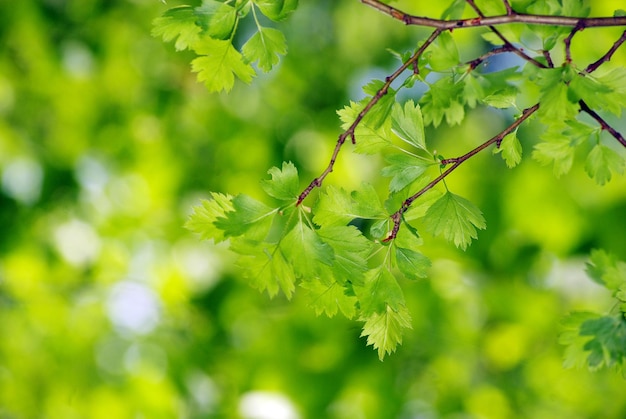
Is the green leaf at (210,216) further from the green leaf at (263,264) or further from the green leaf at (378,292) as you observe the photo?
the green leaf at (378,292)

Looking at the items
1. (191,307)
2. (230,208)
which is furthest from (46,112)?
(230,208)

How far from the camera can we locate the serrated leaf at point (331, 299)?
512mm

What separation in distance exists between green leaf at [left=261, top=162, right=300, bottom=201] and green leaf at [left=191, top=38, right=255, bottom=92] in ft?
0.37

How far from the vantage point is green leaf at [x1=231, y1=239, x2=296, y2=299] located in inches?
19.8

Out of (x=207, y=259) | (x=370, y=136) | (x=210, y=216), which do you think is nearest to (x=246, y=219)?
(x=210, y=216)

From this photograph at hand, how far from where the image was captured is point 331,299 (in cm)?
52

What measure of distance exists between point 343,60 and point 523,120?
2.42m

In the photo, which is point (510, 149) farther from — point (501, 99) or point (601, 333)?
point (601, 333)

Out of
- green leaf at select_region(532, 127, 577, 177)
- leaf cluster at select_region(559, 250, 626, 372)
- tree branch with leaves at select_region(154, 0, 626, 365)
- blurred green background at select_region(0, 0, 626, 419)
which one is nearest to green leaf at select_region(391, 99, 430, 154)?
tree branch with leaves at select_region(154, 0, 626, 365)

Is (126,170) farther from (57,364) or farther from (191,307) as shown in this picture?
(57,364)

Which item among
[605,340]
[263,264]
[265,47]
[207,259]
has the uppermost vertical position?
[265,47]

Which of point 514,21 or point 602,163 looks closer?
point 514,21

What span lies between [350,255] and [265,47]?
22cm

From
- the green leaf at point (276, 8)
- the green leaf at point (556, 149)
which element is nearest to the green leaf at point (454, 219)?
the green leaf at point (556, 149)
